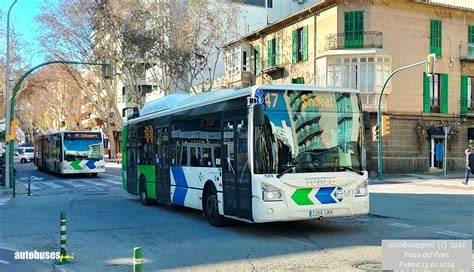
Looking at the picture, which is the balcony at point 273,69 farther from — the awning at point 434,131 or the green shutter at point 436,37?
the awning at point 434,131

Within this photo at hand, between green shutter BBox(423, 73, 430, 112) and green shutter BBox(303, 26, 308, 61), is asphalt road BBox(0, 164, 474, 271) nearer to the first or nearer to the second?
green shutter BBox(423, 73, 430, 112)

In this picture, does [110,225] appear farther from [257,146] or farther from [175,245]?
[257,146]

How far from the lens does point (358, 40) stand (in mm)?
33125

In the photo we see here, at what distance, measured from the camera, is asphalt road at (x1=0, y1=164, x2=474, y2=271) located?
26.1ft

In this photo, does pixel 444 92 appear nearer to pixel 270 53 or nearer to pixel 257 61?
pixel 270 53

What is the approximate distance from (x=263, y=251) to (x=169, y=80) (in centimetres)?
3618

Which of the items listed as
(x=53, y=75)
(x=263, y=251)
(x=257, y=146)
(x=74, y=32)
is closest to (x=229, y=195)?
(x=257, y=146)

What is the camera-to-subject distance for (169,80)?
144ft

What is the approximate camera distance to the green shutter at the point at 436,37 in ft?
116

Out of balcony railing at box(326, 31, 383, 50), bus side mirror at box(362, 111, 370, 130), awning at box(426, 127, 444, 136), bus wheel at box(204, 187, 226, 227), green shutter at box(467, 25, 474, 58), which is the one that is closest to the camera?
bus side mirror at box(362, 111, 370, 130)

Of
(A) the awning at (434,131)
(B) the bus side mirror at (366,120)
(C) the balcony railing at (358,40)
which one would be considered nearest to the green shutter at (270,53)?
(C) the balcony railing at (358,40)

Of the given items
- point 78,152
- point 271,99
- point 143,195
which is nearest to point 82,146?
point 78,152

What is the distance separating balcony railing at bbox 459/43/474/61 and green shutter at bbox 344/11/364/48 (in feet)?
27.2

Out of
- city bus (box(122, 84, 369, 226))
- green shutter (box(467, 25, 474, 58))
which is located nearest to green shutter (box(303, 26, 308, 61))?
green shutter (box(467, 25, 474, 58))
